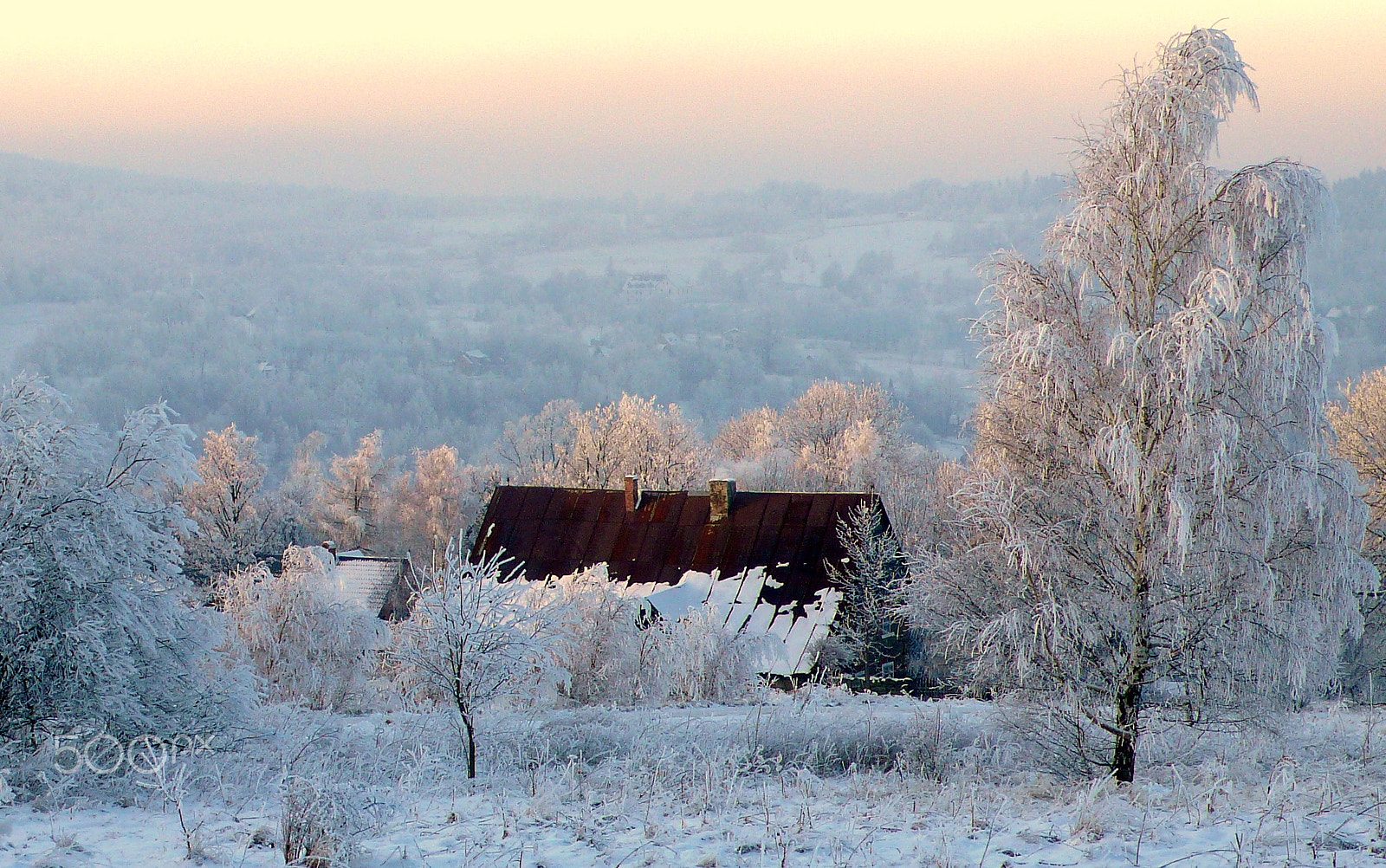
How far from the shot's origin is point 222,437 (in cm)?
5769

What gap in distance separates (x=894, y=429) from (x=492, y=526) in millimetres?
44709

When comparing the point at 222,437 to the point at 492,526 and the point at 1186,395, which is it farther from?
the point at 1186,395

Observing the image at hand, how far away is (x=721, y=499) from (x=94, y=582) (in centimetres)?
1962

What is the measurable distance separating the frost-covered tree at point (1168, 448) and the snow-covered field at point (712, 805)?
43.7 inches

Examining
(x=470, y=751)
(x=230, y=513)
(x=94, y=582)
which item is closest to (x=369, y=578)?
(x=230, y=513)

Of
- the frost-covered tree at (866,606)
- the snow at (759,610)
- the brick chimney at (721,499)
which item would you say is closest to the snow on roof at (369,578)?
the brick chimney at (721,499)

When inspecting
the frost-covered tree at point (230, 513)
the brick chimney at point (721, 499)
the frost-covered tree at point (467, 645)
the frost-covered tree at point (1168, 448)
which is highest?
the frost-covered tree at point (1168, 448)

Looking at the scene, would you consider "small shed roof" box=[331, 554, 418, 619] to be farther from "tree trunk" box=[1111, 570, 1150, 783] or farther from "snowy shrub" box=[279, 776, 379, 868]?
"snowy shrub" box=[279, 776, 379, 868]

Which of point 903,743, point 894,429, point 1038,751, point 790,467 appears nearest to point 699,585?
point 903,743

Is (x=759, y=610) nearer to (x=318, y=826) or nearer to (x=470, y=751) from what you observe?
(x=470, y=751)

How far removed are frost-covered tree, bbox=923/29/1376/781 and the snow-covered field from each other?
43.7 inches

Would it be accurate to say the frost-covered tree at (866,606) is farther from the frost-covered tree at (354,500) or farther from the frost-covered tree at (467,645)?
the frost-covered tree at (354,500)

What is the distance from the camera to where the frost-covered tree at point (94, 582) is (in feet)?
29.7

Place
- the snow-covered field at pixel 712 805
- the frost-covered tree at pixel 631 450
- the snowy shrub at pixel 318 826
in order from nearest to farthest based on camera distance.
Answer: the snowy shrub at pixel 318 826, the snow-covered field at pixel 712 805, the frost-covered tree at pixel 631 450
